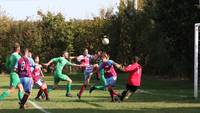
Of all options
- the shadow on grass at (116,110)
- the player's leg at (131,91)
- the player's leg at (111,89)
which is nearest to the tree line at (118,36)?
the player's leg at (131,91)

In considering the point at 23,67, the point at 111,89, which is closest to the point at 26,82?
the point at 23,67

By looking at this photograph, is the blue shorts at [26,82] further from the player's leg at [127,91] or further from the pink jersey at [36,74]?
the player's leg at [127,91]

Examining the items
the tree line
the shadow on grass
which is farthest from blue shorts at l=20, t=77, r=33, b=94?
the tree line

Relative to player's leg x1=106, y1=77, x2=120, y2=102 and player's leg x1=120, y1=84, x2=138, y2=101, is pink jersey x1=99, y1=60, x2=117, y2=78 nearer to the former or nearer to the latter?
player's leg x1=106, y1=77, x2=120, y2=102

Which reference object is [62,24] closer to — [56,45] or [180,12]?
[56,45]

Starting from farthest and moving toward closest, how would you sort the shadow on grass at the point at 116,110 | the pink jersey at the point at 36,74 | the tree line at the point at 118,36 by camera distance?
the tree line at the point at 118,36, the pink jersey at the point at 36,74, the shadow on grass at the point at 116,110

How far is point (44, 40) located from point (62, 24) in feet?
7.69

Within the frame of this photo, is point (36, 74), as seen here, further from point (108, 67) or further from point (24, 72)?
point (24, 72)

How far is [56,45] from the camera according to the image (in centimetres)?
6116

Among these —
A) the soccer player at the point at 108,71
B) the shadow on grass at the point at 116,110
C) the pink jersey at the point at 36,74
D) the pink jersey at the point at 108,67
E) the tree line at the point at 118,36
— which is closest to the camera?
the shadow on grass at the point at 116,110

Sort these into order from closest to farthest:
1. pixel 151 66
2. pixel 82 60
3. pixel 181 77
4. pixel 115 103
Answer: pixel 115 103
pixel 82 60
pixel 181 77
pixel 151 66

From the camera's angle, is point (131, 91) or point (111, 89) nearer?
point (111, 89)

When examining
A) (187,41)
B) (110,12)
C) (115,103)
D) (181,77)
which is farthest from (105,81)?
(110,12)

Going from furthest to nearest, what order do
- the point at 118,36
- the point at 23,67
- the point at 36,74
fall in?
the point at 118,36 → the point at 36,74 → the point at 23,67
